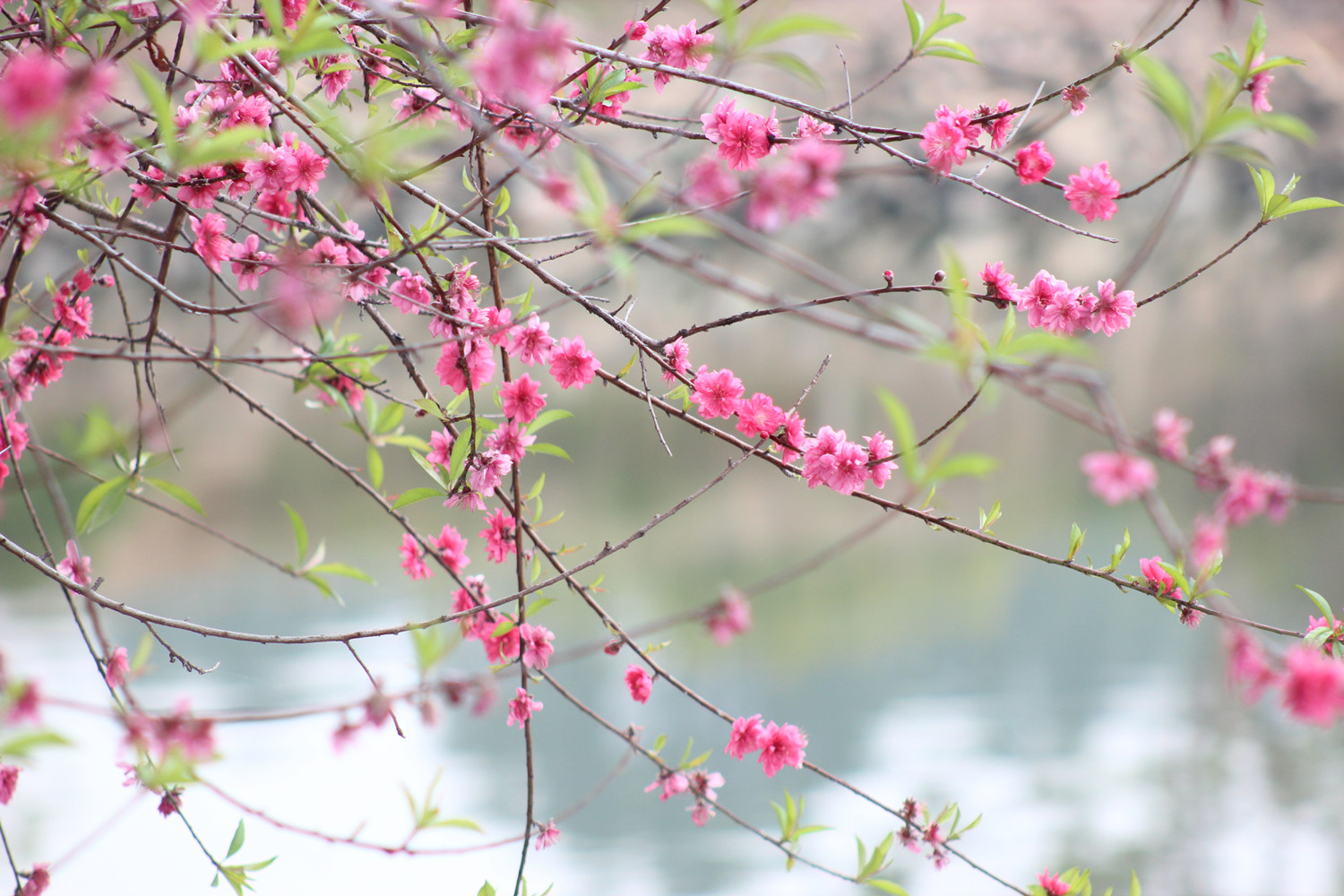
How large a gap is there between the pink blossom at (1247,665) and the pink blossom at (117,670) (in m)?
0.70

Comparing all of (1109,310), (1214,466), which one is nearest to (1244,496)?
(1214,466)

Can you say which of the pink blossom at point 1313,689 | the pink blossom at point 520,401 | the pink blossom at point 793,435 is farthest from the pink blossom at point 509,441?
the pink blossom at point 1313,689

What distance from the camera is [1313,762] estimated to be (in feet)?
10.7

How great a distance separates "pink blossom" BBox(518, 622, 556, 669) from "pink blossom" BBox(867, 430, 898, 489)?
29cm

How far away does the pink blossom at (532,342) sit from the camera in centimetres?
78

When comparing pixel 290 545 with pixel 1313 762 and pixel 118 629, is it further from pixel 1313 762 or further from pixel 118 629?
pixel 1313 762

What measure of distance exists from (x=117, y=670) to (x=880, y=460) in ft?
2.01

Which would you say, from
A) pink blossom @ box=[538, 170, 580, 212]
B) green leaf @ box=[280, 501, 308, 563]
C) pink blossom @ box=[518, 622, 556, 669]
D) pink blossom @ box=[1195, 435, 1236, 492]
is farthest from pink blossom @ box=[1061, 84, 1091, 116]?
green leaf @ box=[280, 501, 308, 563]

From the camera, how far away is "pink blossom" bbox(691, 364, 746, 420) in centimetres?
78

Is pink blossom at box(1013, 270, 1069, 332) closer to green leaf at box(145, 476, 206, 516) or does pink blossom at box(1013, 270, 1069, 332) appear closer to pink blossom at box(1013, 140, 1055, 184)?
pink blossom at box(1013, 140, 1055, 184)

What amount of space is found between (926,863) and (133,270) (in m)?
2.67

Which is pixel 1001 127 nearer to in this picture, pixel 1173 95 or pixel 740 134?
pixel 740 134

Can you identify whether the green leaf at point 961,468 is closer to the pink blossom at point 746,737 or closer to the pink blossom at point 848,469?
the pink blossom at point 848,469

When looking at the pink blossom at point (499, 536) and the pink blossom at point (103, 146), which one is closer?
the pink blossom at point (103, 146)
